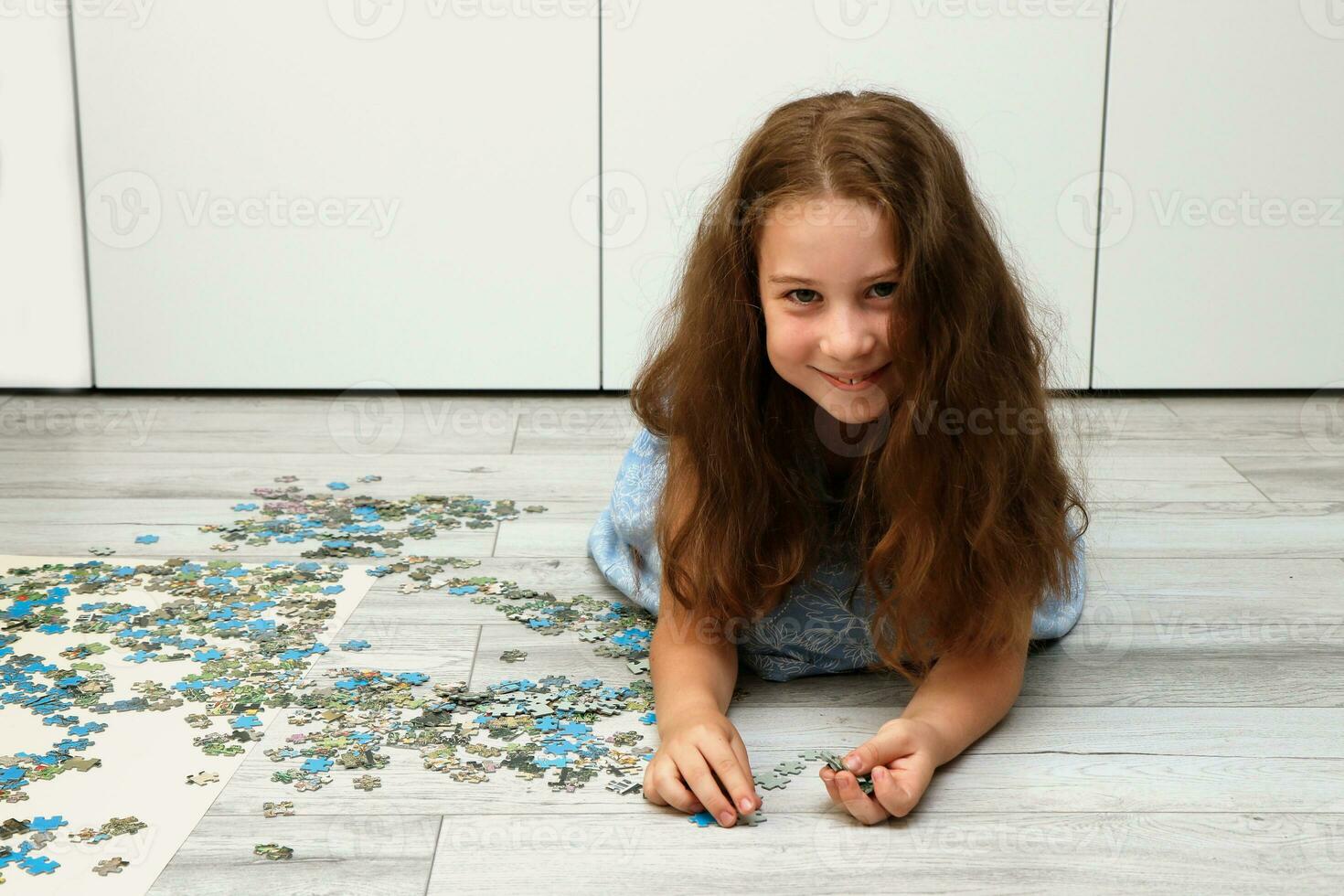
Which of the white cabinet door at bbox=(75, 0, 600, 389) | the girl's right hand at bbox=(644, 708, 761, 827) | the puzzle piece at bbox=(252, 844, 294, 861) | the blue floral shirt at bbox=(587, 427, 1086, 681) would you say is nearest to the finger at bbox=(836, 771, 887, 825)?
the girl's right hand at bbox=(644, 708, 761, 827)

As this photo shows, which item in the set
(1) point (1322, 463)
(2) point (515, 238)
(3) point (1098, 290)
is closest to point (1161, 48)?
(3) point (1098, 290)

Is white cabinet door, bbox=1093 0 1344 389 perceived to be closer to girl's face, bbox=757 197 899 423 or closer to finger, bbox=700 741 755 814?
girl's face, bbox=757 197 899 423

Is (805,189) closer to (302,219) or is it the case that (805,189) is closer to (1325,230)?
(302,219)

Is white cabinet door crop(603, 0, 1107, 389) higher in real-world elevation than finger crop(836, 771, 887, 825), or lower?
higher

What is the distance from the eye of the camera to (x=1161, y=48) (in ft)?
12.0

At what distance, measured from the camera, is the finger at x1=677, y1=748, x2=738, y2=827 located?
160 centimetres

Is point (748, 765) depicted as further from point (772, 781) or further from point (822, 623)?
point (822, 623)

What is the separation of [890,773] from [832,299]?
563 mm

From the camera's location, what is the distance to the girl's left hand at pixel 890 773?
62.6 inches

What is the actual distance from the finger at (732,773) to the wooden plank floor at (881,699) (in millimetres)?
35

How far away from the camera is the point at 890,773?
1.62 metres

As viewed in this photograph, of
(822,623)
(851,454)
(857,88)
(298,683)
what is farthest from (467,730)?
(857,88)

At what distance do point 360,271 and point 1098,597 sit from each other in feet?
7.38

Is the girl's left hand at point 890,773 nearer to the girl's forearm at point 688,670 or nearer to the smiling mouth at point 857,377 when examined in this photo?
the girl's forearm at point 688,670
